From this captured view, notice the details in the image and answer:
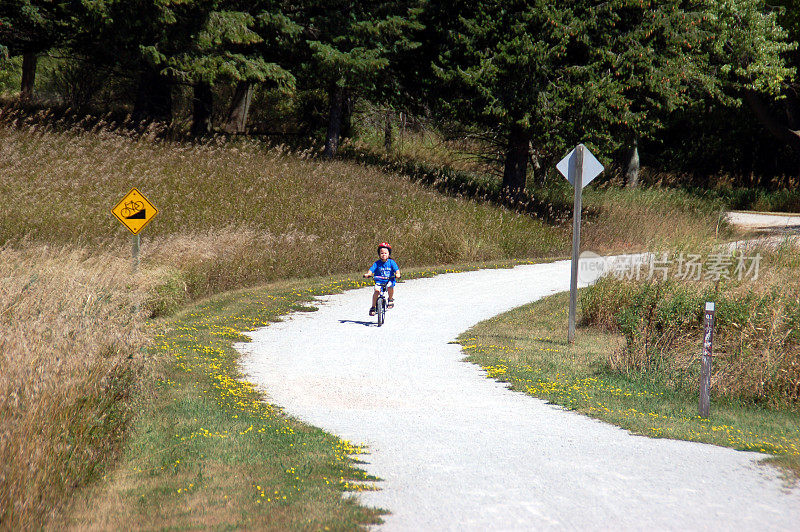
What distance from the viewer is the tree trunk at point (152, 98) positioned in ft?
97.0

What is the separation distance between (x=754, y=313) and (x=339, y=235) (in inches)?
518

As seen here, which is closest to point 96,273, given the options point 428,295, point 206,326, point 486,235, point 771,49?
point 206,326

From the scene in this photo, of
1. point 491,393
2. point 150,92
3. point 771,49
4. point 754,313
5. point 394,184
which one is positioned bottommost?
point 491,393

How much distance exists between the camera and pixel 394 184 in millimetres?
27781

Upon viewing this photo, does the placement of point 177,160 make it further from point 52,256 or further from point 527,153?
point 527,153

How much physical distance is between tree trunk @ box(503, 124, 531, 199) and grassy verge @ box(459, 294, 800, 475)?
15.9m

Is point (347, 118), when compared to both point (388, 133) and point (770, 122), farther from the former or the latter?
point (770, 122)

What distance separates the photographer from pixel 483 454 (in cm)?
732

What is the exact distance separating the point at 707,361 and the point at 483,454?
3290mm

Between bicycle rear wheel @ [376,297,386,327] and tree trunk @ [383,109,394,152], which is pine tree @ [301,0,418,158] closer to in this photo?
tree trunk @ [383,109,394,152]

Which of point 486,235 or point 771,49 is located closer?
point 486,235

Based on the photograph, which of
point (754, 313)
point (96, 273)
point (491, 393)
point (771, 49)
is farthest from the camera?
point (771, 49)

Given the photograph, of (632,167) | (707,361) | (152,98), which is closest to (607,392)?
(707,361)

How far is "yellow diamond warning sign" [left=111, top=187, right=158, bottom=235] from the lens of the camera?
14562 mm
